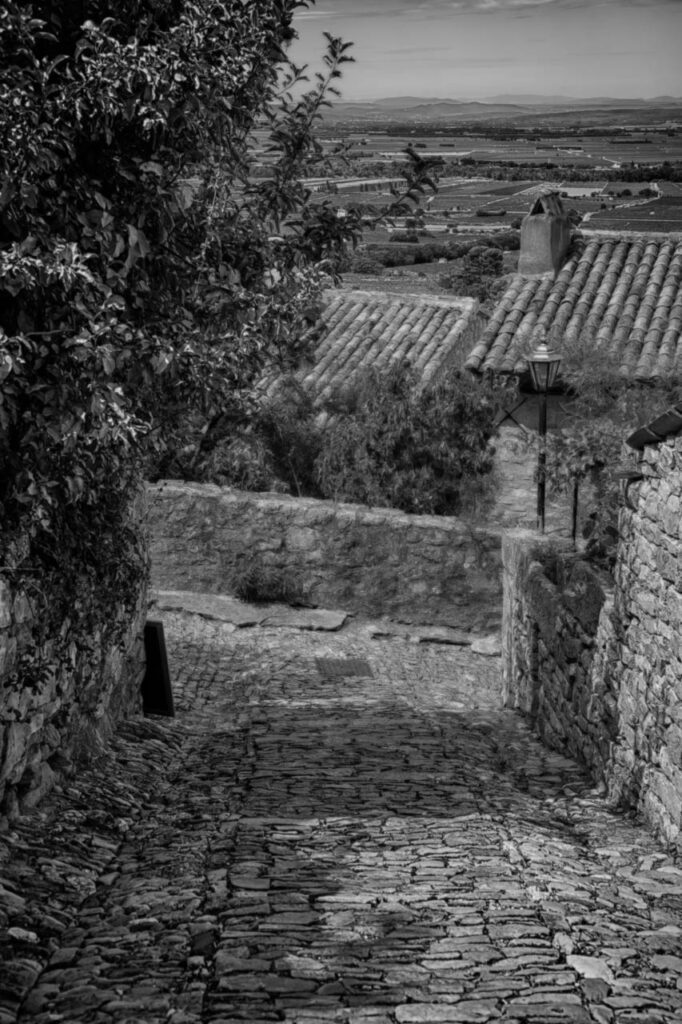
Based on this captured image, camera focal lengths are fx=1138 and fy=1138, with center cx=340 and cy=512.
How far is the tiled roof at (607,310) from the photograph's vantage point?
57.0ft

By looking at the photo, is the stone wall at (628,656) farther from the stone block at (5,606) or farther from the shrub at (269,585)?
the shrub at (269,585)

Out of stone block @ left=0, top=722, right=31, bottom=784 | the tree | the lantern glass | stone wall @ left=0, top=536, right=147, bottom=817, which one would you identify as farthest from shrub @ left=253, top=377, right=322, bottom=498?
stone block @ left=0, top=722, right=31, bottom=784

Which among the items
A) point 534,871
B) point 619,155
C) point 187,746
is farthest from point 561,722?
point 619,155

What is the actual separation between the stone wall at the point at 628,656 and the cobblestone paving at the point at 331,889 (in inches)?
11.2

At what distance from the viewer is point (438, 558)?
13.8 meters

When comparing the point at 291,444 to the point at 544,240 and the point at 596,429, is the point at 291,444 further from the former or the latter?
the point at 544,240

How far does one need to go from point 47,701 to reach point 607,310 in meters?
14.6

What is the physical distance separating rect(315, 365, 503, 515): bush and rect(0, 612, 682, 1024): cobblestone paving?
6.21 meters

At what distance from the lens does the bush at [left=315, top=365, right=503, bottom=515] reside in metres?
15.3

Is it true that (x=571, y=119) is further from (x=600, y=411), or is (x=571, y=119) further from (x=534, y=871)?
(x=534, y=871)

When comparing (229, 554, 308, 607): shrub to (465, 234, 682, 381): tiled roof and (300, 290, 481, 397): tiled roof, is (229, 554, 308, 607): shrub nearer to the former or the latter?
(465, 234, 682, 381): tiled roof

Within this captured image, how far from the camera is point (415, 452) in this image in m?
15.5

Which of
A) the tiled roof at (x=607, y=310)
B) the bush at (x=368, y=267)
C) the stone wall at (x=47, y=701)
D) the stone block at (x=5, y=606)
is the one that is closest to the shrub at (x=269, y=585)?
Result: the tiled roof at (x=607, y=310)

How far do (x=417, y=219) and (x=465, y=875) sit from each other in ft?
11.8
